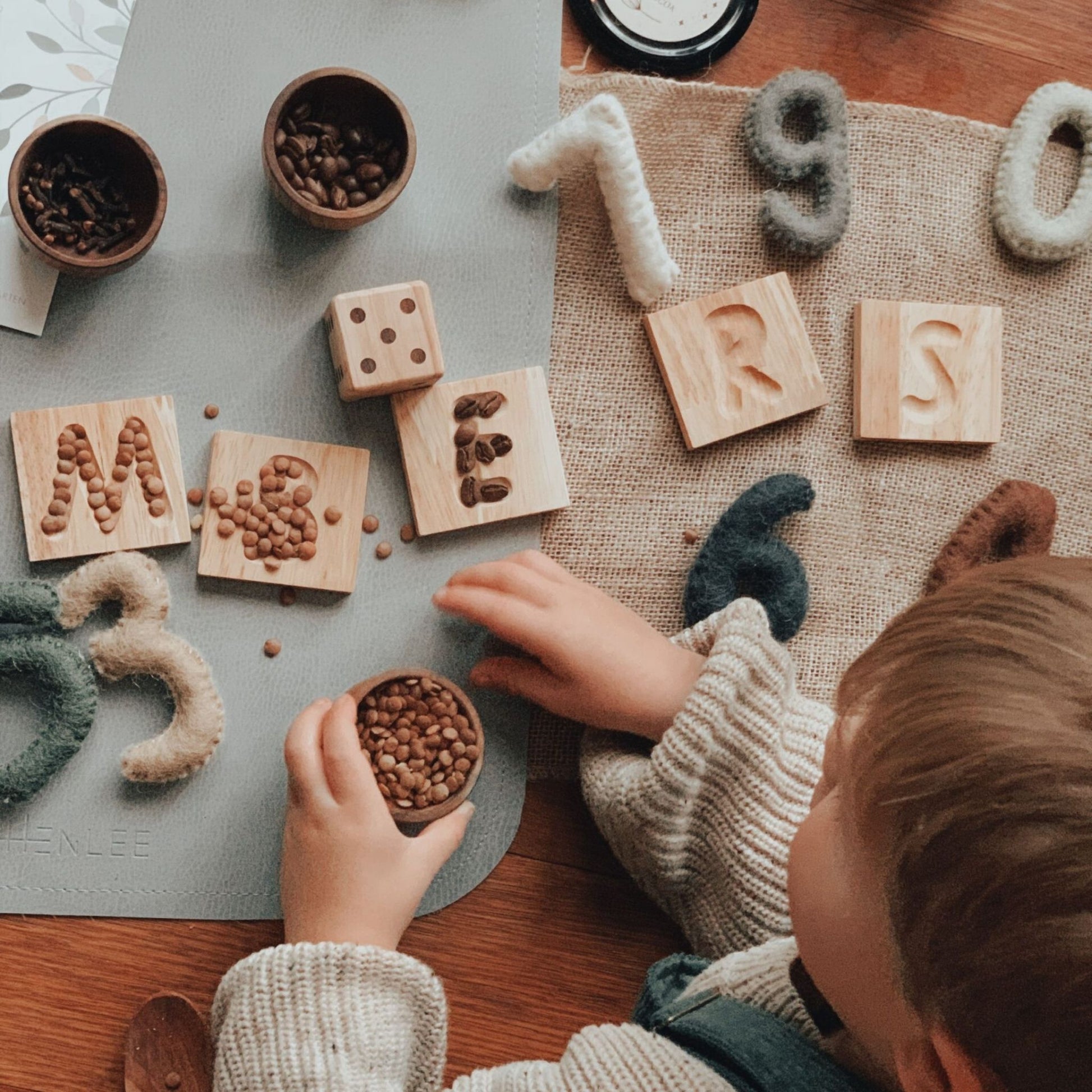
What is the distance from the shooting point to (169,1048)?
2.34ft

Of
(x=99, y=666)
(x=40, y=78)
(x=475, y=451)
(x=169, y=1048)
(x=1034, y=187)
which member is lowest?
(x=169, y=1048)

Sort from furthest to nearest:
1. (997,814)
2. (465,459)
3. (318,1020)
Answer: (465,459)
(318,1020)
(997,814)

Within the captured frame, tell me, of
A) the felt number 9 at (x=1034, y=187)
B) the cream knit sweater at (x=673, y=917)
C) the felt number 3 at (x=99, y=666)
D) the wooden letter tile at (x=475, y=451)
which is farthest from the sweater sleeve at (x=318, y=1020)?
the felt number 9 at (x=1034, y=187)

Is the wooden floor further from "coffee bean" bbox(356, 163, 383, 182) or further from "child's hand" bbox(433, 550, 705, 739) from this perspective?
"coffee bean" bbox(356, 163, 383, 182)

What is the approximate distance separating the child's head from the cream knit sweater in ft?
0.58

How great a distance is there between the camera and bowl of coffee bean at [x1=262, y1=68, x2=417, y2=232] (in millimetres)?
712

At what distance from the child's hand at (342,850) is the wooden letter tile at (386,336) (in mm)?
205

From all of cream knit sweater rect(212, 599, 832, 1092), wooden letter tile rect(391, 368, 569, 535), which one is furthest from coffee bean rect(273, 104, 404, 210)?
cream knit sweater rect(212, 599, 832, 1092)

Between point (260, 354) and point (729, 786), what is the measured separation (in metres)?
0.42

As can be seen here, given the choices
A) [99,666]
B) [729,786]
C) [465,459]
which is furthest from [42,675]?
[729,786]

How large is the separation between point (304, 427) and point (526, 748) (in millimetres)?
266

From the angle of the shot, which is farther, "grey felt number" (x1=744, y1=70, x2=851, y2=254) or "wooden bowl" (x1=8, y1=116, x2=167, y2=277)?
"grey felt number" (x1=744, y1=70, x2=851, y2=254)

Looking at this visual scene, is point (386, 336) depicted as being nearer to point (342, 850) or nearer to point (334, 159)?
point (334, 159)

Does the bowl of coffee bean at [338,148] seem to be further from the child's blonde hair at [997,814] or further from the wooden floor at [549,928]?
the child's blonde hair at [997,814]
